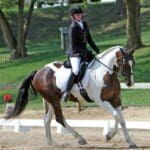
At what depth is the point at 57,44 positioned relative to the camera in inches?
1770

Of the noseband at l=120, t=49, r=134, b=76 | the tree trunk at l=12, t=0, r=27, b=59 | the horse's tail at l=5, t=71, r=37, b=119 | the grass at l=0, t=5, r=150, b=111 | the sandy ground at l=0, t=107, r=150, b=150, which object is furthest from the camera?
the tree trunk at l=12, t=0, r=27, b=59

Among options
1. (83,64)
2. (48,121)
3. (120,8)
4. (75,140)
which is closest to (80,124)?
(75,140)

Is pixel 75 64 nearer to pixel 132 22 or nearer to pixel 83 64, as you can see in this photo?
pixel 83 64

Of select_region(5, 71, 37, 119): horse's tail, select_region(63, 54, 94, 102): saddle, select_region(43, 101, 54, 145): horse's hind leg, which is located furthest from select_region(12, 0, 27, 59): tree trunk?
select_region(63, 54, 94, 102): saddle

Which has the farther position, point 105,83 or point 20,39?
point 20,39

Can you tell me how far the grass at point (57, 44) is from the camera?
22647 millimetres

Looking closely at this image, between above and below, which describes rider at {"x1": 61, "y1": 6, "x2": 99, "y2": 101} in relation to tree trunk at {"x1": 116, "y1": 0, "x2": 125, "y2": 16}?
above

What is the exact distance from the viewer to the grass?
892 inches

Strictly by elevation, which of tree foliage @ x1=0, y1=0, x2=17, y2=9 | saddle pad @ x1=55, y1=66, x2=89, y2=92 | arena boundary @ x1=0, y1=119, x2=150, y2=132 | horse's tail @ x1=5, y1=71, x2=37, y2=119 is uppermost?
saddle pad @ x1=55, y1=66, x2=89, y2=92

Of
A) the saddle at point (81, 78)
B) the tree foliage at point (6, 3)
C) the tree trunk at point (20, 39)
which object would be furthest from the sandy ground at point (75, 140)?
the tree trunk at point (20, 39)

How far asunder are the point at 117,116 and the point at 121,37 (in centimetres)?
3082

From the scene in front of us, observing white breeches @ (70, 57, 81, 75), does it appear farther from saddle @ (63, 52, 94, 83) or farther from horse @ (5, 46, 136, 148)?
horse @ (5, 46, 136, 148)

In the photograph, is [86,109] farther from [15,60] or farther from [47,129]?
[15,60]

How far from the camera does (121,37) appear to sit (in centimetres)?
4222
